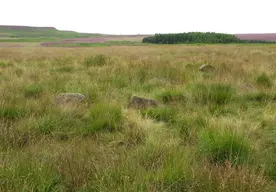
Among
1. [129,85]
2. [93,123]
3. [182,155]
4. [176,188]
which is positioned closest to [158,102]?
[93,123]

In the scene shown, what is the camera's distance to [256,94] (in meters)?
5.79

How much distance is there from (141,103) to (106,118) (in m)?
1.28

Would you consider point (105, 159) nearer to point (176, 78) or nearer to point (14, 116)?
point (14, 116)

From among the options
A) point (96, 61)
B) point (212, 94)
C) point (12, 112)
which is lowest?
point (12, 112)

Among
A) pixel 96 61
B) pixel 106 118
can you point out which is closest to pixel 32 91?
pixel 106 118

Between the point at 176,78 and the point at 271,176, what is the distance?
5.66 meters

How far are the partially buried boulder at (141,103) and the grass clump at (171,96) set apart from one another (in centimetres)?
58

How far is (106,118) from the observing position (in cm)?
384

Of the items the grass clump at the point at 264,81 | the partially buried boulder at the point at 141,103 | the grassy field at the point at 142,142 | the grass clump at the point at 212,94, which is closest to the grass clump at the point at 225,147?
the grassy field at the point at 142,142

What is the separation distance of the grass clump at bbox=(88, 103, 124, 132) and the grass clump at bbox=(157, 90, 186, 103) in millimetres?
1562

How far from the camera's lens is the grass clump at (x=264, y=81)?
22.8 feet

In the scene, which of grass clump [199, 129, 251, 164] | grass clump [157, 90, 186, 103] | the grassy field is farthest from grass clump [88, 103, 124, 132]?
grass clump [157, 90, 186, 103]

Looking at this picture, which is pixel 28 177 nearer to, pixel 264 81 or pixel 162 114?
pixel 162 114

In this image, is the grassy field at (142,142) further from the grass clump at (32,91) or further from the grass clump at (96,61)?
the grass clump at (96,61)
